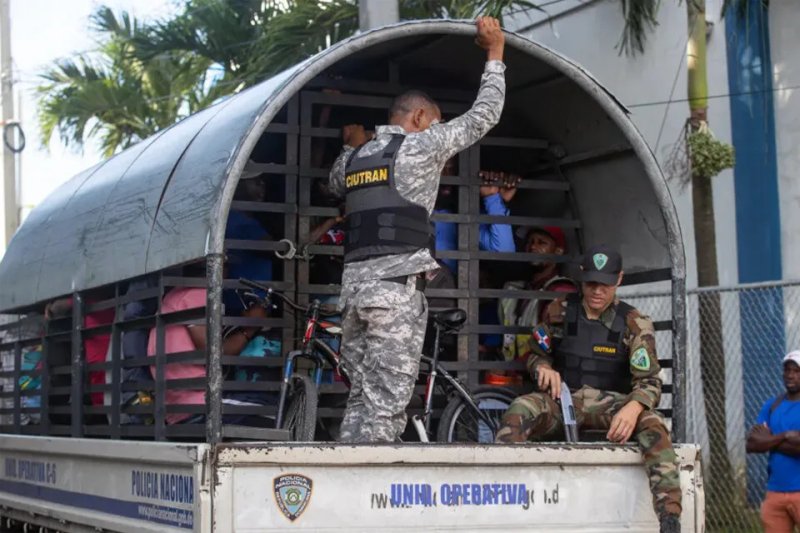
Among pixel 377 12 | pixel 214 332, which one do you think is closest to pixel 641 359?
pixel 214 332

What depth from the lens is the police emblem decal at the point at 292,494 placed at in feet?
18.3

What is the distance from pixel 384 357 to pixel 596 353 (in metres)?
1.25

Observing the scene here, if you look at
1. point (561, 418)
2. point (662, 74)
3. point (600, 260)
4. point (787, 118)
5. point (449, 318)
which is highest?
point (662, 74)

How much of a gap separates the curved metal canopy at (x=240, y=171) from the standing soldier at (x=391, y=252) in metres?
0.45

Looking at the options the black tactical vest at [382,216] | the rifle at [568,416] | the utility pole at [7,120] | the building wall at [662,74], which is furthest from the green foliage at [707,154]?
the utility pole at [7,120]

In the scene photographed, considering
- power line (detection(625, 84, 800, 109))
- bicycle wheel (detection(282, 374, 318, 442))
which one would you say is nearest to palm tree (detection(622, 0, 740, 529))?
power line (detection(625, 84, 800, 109))

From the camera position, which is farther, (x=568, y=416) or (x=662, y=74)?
(x=662, y=74)

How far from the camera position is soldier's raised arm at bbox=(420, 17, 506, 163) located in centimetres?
657

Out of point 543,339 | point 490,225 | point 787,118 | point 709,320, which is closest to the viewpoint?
point 543,339

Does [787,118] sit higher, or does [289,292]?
[787,118]

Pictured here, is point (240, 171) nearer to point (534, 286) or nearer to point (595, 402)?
point (595, 402)

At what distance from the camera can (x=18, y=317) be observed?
31.1 ft

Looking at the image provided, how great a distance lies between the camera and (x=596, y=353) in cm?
698

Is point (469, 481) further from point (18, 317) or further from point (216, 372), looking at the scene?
point (18, 317)
